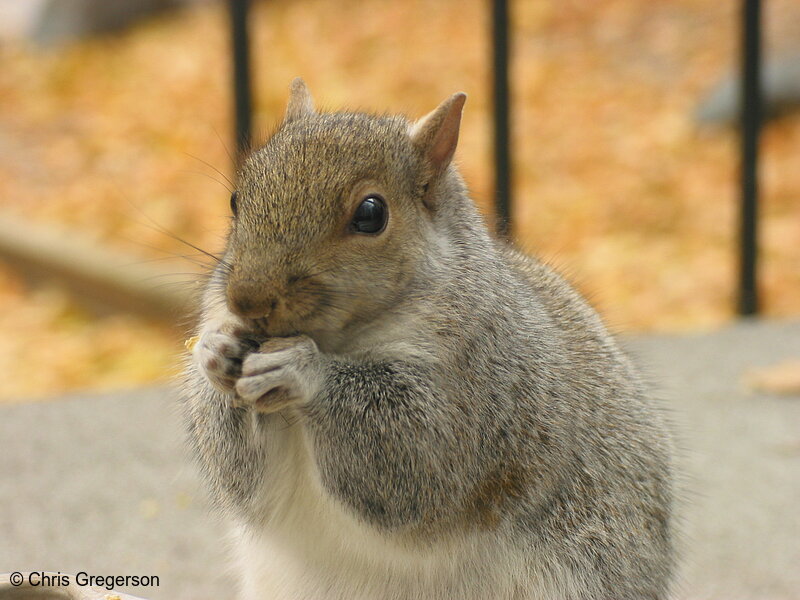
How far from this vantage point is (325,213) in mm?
1603

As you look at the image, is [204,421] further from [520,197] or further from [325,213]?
[520,197]

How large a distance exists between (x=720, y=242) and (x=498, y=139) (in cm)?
238

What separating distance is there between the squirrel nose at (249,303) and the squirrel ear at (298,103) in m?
0.49

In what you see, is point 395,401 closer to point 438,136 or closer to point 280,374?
point 280,374

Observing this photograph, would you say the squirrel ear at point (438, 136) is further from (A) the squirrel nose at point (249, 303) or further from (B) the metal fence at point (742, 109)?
(B) the metal fence at point (742, 109)

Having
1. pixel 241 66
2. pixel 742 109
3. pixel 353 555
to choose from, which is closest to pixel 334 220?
pixel 353 555

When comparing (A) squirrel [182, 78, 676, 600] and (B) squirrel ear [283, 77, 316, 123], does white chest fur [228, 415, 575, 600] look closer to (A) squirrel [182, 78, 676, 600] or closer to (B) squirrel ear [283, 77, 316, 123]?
(A) squirrel [182, 78, 676, 600]

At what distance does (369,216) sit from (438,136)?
23cm

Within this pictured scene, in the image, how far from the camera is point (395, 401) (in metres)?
1.68

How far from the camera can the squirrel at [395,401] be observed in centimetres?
160

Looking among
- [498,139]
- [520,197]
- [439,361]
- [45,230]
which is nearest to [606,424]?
[439,361]

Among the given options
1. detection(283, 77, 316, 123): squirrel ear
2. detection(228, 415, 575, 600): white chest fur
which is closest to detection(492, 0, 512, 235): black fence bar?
detection(283, 77, 316, 123): squirrel ear

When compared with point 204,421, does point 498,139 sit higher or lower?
higher

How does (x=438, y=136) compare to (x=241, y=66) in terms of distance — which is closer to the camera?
(x=438, y=136)
